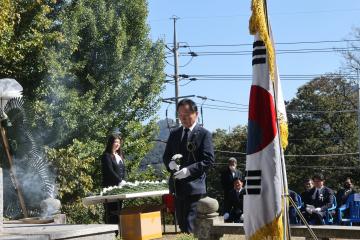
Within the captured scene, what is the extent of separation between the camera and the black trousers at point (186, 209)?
253 inches

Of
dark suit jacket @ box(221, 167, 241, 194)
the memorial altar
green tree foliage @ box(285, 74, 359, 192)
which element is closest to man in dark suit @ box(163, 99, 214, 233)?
the memorial altar

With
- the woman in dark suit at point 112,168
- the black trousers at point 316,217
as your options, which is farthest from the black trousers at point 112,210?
the black trousers at point 316,217

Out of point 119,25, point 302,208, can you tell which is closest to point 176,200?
point 302,208

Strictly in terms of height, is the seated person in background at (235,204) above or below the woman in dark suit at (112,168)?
below

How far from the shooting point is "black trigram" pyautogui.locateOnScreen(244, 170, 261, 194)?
5070 millimetres

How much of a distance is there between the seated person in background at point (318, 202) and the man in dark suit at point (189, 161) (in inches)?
225

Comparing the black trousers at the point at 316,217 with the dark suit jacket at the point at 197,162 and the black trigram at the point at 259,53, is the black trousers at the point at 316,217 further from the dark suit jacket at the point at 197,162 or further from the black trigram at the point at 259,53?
the black trigram at the point at 259,53

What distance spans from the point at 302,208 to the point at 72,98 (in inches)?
223

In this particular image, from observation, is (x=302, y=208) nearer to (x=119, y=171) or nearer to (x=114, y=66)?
(x=119, y=171)

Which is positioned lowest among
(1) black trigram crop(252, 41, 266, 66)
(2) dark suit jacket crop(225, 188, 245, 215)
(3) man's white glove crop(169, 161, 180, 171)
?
(2) dark suit jacket crop(225, 188, 245, 215)

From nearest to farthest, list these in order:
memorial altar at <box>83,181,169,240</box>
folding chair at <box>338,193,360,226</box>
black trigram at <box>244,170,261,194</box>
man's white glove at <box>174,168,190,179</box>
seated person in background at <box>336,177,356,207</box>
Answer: black trigram at <box>244,170,261,194</box> < man's white glove at <box>174,168,190,179</box> < memorial altar at <box>83,181,169,240</box> < folding chair at <box>338,193,360,226</box> < seated person in background at <box>336,177,356,207</box>

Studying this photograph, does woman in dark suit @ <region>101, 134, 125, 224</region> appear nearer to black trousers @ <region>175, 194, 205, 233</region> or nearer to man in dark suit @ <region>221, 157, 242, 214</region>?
black trousers @ <region>175, 194, 205, 233</region>

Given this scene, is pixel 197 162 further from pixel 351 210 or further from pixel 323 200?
pixel 351 210

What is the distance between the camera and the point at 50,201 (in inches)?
380
